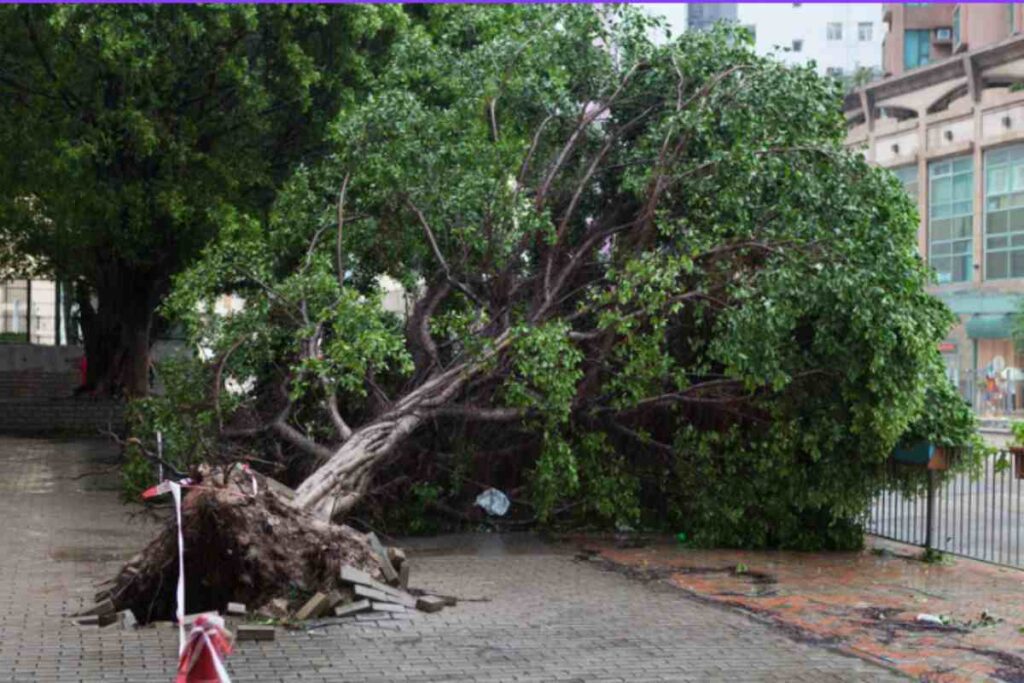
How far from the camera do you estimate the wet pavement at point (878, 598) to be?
28.5 ft

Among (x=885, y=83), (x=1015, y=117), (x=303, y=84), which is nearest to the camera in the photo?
(x=303, y=84)

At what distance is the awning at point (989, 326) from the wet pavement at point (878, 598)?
129ft

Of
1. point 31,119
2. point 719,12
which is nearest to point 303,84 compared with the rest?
point 31,119

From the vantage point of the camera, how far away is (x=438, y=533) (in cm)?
1415

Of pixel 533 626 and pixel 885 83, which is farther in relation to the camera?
pixel 885 83

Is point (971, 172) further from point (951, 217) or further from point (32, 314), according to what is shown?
point (32, 314)

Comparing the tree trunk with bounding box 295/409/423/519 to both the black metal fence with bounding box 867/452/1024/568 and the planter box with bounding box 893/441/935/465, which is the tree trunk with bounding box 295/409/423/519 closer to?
the planter box with bounding box 893/441/935/465

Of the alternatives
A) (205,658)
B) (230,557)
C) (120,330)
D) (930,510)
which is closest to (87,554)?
(230,557)

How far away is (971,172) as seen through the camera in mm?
52188

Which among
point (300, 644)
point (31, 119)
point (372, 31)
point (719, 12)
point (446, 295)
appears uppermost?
point (719, 12)

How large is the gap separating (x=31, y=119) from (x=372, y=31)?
5.42 m

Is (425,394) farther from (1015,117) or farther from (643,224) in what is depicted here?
(1015,117)

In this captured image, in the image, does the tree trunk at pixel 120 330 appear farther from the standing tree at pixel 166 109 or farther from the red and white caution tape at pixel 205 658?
the red and white caution tape at pixel 205 658

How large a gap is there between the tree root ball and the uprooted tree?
197 centimetres
